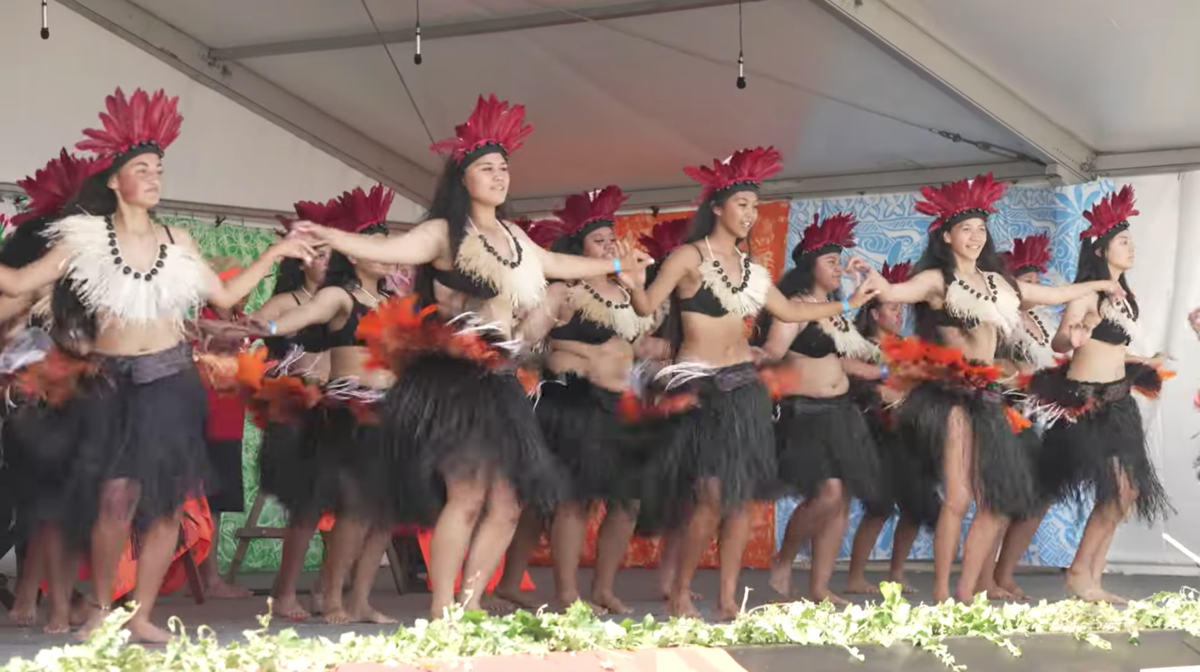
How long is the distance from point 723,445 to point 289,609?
1.56 meters

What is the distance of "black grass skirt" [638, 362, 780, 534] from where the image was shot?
4684 mm

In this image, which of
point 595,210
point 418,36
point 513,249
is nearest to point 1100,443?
point 595,210

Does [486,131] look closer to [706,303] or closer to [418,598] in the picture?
[706,303]

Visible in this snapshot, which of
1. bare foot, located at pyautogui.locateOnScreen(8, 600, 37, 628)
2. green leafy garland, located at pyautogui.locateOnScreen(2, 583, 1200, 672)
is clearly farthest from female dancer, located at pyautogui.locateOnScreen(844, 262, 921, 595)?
bare foot, located at pyautogui.locateOnScreen(8, 600, 37, 628)

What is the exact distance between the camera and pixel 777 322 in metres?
5.64

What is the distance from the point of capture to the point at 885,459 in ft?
20.1

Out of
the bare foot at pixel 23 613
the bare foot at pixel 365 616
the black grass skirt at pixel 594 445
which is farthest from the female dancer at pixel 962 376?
the bare foot at pixel 23 613

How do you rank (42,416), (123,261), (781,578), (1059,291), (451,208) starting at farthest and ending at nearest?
(781,578)
(1059,291)
(42,416)
(451,208)
(123,261)

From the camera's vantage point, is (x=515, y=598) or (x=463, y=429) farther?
(x=515, y=598)

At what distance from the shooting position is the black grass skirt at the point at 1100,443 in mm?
5633

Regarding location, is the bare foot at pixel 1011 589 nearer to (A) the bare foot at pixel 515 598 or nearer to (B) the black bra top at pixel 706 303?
(A) the bare foot at pixel 515 598

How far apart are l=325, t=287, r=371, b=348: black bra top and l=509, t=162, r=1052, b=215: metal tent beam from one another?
3.07m

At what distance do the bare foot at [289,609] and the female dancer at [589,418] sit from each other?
807 mm

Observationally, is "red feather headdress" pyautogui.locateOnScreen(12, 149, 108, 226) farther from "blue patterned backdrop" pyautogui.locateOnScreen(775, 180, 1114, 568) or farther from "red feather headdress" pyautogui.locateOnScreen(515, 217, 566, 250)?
"blue patterned backdrop" pyautogui.locateOnScreen(775, 180, 1114, 568)
